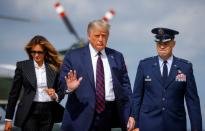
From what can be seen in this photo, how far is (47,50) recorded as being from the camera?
7578mm

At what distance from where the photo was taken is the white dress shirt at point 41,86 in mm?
7398

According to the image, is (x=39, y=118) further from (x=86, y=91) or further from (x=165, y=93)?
(x=86, y=91)

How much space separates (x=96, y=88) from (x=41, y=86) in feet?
7.29

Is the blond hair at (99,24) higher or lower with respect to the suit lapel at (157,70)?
higher

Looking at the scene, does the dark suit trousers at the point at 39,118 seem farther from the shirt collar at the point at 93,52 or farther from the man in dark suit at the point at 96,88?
the shirt collar at the point at 93,52

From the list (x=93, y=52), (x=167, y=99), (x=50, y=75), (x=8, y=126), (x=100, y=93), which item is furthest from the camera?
(x=50, y=75)

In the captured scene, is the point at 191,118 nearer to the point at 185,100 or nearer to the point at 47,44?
the point at 185,100

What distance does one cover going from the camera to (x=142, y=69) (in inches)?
267

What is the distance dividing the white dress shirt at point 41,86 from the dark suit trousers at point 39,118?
8cm

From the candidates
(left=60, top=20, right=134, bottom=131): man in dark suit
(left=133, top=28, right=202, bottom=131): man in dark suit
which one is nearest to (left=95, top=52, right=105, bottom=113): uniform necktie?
(left=60, top=20, right=134, bottom=131): man in dark suit

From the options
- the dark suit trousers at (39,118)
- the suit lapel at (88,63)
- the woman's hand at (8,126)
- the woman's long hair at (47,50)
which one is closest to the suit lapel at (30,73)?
the woman's long hair at (47,50)

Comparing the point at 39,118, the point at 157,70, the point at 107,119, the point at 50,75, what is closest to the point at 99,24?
the point at 107,119

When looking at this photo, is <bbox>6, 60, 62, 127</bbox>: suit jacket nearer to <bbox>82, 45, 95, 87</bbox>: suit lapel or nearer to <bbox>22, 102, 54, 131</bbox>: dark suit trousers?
<bbox>22, 102, 54, 131</bbox>: dark suit trousers

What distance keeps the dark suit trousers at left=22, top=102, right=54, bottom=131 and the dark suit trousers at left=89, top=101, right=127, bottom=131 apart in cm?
209
